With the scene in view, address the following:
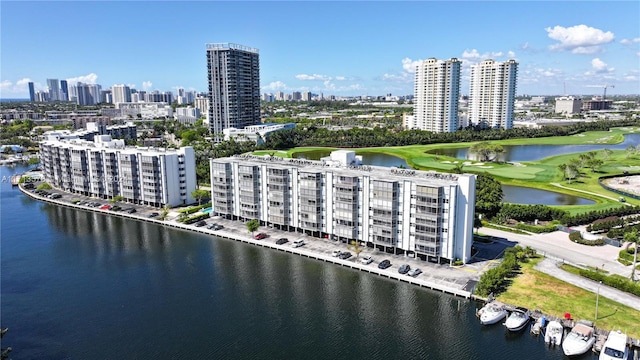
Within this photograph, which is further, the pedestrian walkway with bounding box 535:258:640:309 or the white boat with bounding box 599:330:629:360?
the pedestrian walkway with bounding box 535:258:640:309

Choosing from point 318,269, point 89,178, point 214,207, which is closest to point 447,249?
point 318,269

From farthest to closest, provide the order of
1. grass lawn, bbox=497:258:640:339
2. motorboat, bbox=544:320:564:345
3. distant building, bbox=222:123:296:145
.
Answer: distant building, bbox=222:123:296:145
grass lawn, bbox=497:258:640:339
motorboat, bbox=544:320:564:345

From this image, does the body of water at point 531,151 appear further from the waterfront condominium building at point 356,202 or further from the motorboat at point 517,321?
the motorboat at point 517,321

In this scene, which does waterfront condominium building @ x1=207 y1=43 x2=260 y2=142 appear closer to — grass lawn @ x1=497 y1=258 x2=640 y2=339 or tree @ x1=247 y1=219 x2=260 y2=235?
tree @ x1=247 y1=219 x2=260 y2=235

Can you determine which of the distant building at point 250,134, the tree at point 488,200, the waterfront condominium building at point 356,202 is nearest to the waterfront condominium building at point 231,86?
the distant building at point 250,134

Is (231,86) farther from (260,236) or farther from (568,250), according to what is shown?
(568,250)

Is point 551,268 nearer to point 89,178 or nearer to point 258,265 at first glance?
point 258,265

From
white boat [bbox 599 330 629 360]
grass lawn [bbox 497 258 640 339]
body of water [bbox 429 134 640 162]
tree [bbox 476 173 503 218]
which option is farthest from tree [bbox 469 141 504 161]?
white boat [bbox 599 330 629 360]
